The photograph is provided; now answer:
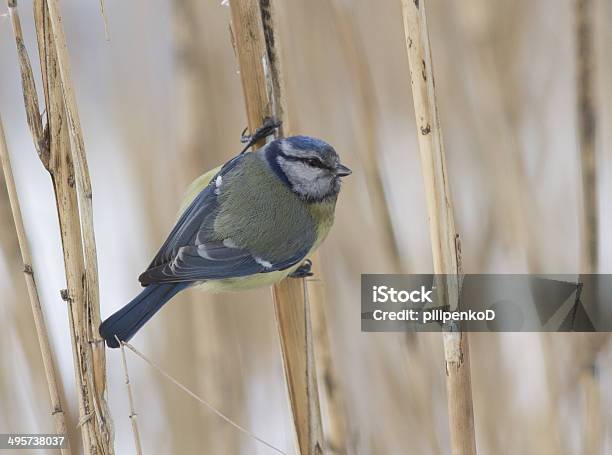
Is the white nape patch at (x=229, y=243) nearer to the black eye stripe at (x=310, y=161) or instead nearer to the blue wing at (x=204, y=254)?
the blue wing at (x=204, y=254)

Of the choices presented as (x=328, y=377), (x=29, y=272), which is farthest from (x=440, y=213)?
(x=29, y=272)

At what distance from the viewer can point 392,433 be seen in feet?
2.97

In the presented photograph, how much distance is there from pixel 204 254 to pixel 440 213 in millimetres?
253

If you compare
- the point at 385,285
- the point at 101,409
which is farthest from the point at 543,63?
the point at 101,409

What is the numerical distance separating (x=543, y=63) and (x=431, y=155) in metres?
0.46

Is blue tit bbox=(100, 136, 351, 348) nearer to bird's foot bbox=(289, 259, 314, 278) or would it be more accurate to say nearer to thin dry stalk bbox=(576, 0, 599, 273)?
bird's foot bbox=(289, 259, 314, 278)

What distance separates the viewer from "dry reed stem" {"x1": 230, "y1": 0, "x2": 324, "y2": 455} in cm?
62

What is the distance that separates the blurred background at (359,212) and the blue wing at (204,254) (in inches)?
5.7

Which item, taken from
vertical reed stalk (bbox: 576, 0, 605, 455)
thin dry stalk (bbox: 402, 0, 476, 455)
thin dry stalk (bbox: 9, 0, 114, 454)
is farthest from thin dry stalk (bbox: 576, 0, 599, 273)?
thin dry stalk (bbox: 9, 0, 114, 454)

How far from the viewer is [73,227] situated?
0.59 meters

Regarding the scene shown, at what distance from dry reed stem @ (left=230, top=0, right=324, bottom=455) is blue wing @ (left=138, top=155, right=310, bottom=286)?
68 millimetres

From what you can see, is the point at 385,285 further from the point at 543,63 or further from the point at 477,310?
the point at 543,63

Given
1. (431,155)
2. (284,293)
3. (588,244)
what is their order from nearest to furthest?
1. (431,155)
2. (284,293)
3. (588,244)

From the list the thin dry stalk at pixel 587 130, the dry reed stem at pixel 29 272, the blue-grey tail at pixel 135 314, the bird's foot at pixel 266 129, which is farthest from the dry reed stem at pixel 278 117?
the thin dry stalk at pixel 587 130
